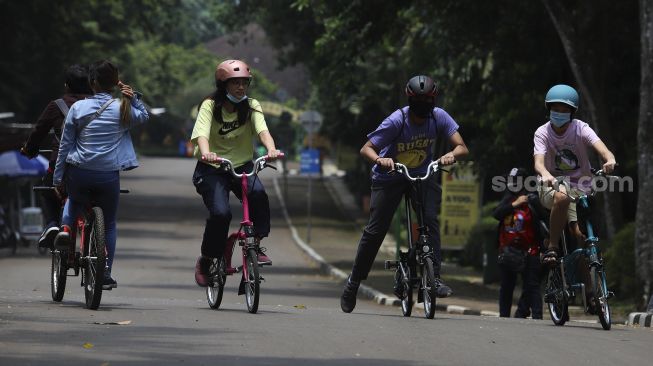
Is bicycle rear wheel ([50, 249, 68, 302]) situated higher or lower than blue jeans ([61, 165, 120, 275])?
lower

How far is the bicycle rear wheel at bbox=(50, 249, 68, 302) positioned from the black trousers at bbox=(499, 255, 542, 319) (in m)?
4.77

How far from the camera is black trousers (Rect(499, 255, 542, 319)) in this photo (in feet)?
50.1

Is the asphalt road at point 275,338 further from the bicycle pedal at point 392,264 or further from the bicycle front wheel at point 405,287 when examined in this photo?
the bicycle pedal at point 392,264

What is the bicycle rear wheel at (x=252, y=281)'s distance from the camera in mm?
12172

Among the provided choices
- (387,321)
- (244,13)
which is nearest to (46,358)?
(387,321)

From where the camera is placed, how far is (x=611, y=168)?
11539mm

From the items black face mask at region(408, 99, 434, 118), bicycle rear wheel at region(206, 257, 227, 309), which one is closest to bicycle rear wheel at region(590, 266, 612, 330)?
black face mask at region(408, 99, 434, 118)

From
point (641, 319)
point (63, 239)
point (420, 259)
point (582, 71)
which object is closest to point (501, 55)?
point (582, 71)

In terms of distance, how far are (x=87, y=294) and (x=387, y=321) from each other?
2406 mm

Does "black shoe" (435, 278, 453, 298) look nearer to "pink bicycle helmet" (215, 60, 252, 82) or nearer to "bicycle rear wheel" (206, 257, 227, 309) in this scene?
"bicycle rear wheel" (206, 257, 227, 309)

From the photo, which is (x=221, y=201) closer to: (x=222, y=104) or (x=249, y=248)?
(x=249, y=248)

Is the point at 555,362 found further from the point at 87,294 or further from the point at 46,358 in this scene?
the point at 87,294

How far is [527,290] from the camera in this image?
50.6ft

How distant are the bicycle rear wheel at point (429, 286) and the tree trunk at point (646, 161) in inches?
206
